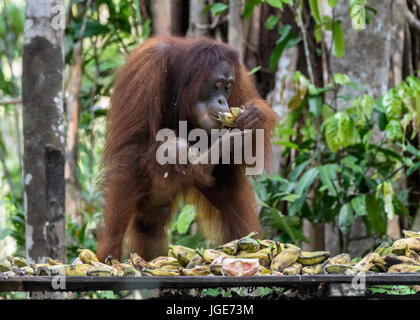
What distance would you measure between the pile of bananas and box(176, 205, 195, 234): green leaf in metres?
1.23

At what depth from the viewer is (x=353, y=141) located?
13.4 ft

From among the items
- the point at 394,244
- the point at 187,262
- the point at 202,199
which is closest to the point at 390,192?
the point at 202,199

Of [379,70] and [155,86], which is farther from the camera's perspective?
[379,70]

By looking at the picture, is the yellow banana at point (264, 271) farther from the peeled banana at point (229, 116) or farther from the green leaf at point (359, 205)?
the green leaf at point (359, 205)

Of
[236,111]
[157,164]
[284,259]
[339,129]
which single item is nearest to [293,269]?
[284,259]

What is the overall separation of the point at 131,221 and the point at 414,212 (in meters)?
2.19

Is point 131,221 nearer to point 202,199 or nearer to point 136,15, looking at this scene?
point 202,199

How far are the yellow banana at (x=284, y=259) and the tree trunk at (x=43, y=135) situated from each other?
120cm

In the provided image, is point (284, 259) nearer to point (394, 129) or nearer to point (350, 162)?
point (394, 129)

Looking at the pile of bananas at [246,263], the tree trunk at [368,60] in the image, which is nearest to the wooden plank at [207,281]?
the pile of bananas at [246,263]

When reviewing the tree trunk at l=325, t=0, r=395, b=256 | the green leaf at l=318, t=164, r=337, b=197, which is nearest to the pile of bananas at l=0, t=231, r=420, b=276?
the green leaf at l=318, t=164, r=337, b=197

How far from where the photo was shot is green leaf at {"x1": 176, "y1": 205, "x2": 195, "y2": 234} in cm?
347

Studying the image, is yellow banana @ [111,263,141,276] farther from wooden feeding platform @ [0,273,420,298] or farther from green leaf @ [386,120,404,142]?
green leaf @ [386,120,404,142]

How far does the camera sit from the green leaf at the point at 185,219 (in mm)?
3471
